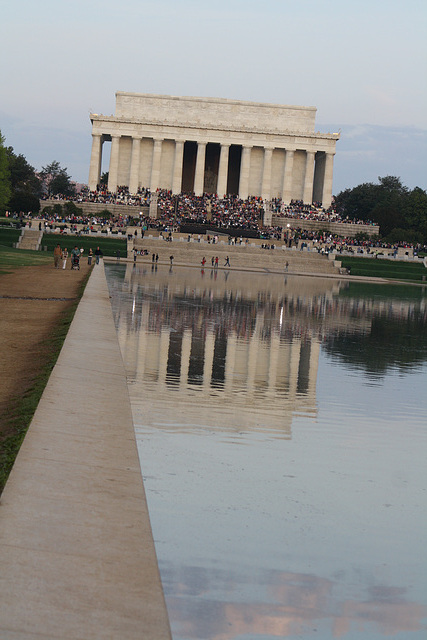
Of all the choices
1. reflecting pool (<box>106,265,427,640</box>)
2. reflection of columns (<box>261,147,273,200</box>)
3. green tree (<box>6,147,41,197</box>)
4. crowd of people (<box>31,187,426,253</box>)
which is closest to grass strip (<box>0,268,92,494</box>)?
reflecting pool (<box>106,265,427,640</box>)

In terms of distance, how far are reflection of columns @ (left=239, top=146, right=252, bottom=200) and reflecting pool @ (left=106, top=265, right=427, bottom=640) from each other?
112 meters

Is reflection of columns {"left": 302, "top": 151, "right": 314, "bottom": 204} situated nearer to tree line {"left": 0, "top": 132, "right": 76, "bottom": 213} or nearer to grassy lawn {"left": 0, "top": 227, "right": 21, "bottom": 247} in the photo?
tree line {"left": 0, "top": 132, "right": 76, "bottom": 213}

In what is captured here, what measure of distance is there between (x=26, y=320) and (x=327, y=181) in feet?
363

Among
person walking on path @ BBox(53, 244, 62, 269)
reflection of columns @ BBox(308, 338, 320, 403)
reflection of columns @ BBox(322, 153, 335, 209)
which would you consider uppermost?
reflection of columns @ BBox(322, 153, 335, 209)

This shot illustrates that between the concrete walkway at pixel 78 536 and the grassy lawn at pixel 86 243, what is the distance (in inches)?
2849

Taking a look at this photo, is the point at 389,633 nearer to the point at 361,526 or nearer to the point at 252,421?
the point at 361,526

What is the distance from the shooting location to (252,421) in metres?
12.7

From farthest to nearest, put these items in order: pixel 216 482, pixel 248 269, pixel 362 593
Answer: pixel 248 269 → pixel 216 482 → pixel 362 593

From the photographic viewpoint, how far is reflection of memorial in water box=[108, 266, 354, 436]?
45.6ft

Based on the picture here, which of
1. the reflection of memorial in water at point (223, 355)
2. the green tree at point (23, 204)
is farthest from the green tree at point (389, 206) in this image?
the reflection of memorial in water at point (223, 355)

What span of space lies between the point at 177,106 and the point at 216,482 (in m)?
128

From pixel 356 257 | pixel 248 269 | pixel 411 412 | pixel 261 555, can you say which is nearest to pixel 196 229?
pixel 356 257

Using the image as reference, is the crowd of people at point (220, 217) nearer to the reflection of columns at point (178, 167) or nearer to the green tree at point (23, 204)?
the reflection of columns at point (178, 167)

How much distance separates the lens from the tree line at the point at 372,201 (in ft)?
372
